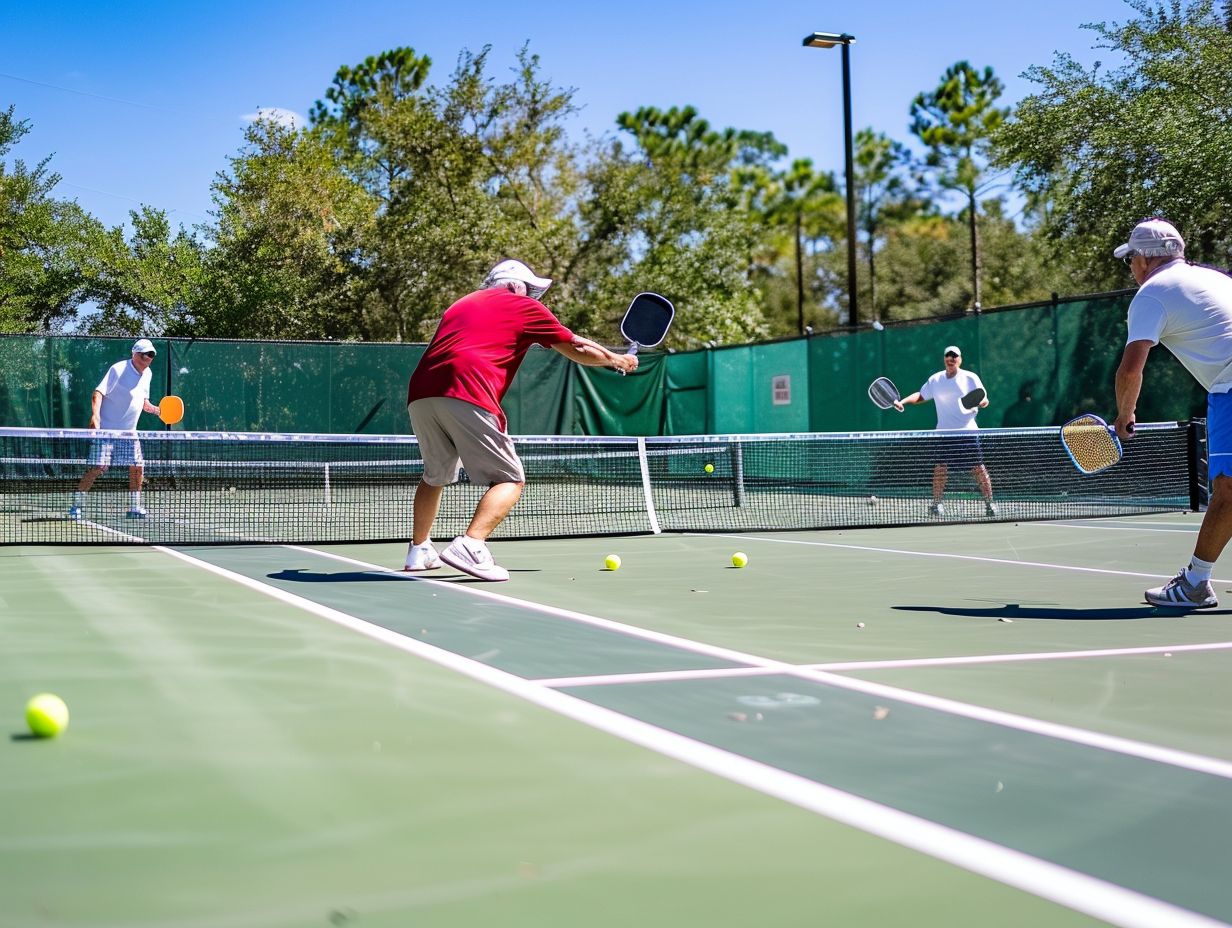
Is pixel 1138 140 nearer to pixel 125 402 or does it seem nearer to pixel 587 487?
pixel 587 487

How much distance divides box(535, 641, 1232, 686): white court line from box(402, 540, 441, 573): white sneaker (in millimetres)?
3336

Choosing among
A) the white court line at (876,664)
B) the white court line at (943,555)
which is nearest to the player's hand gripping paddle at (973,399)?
the white court line at (943,555)

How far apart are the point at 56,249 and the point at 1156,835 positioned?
116ft

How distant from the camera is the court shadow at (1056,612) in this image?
5.12 m

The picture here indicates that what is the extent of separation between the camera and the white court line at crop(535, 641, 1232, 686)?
357cm

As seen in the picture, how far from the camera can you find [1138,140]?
61.7 ft

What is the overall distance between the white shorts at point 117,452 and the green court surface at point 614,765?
5954 millimetres

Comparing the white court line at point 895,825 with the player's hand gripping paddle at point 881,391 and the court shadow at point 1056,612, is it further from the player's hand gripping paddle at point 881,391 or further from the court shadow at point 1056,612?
the player's hand gripping paddle at point 881,391

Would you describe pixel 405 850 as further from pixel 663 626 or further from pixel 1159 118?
pixel 1159 118

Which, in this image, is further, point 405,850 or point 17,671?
point 17,671

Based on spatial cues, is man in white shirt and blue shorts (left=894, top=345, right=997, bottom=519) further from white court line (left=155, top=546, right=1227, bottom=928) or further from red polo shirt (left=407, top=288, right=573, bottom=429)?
white court line (left=155, top=546, right=1227, bottom=928)

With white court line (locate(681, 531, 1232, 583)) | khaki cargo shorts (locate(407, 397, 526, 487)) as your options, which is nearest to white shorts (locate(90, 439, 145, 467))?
white court line (locate(681, 531, 1232, 583))

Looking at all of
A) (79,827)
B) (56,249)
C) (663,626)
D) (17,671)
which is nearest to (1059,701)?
(663,626)

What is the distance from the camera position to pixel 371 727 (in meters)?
2.96
